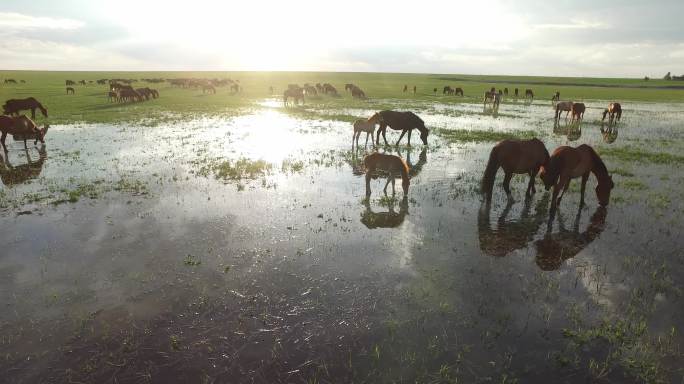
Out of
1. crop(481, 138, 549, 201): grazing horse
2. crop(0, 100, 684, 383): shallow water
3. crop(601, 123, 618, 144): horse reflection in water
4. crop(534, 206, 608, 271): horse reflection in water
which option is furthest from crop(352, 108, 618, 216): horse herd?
crop(601, 123, 618, 144): horse reflection in water

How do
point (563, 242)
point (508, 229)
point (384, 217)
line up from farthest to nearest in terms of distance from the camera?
point (384, 217), point (508, 229), point (563, 242)

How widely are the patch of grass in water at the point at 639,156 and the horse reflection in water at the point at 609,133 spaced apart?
277 centimetres

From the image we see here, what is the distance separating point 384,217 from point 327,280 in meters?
3.79

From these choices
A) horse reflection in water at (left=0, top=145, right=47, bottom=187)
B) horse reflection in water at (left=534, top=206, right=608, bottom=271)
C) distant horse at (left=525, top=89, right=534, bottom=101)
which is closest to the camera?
horse reflection in water at (left=534, top=206, right=608, bottom=271)

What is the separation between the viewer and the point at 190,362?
536 cm

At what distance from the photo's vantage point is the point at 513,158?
11.6 metres

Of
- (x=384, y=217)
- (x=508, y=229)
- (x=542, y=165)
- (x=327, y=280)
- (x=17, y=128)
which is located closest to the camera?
(x=327, y=280)

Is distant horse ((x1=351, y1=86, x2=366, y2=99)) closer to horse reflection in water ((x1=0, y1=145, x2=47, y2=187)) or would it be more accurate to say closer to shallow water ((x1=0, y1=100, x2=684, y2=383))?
shallow water ((x1=0, y1=100, x2=684, y2=383))

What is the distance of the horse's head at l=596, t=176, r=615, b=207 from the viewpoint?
1105 centimetres

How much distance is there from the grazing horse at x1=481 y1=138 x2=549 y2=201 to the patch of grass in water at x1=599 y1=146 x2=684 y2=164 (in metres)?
9.36

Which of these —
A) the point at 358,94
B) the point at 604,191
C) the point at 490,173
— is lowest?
the point at 604,191

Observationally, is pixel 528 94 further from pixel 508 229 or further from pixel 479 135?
pixel 508 229

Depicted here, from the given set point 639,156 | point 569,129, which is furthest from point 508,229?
point 569,129

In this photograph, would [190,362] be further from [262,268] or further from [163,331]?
[262,268]
